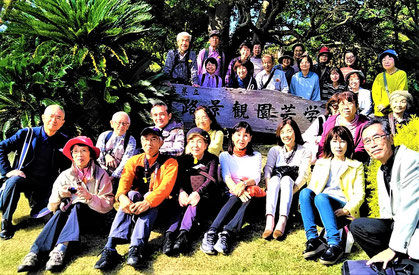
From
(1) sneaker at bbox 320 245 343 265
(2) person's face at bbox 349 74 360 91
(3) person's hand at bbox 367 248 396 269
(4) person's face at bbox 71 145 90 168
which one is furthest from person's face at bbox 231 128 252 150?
(2) person's face at bbox 349 74 360 91

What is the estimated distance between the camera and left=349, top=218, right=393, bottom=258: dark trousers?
2848 millimetres

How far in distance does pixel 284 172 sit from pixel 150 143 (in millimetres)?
1757

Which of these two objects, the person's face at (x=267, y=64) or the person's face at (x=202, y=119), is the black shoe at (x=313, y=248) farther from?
the person's face at (x=267, y=64)

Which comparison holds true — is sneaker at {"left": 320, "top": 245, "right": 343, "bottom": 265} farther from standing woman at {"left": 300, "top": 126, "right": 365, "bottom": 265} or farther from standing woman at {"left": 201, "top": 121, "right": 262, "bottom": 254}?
standing woman at {"left": 201, "top": 121, "right": 262, "bottom": 254}

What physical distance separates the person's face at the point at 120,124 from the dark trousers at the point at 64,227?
1215 mm

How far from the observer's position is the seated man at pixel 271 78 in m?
6.64

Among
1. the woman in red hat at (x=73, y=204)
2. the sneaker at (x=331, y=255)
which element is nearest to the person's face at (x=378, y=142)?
the sneaker at (x=331, y=255)

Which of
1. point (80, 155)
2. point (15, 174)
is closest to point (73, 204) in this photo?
point (80, 155)

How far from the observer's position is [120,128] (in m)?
4.60

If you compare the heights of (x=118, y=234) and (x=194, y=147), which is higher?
(x=194, y=147)

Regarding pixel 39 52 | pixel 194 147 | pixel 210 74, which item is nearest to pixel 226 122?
pixel 210 74

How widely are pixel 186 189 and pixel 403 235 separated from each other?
242cm

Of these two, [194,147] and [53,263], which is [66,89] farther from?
[53,263]

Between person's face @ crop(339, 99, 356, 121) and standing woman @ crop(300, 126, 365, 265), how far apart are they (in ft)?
2.20
